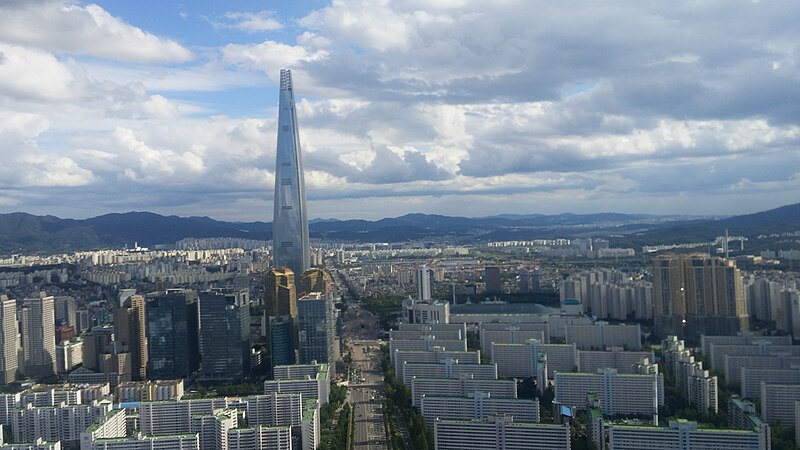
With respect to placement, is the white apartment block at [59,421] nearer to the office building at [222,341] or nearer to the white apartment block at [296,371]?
the white apartment block at [296,371]

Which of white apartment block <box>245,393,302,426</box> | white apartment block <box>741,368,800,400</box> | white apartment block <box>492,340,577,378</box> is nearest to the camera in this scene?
white apartment block <box>245,393,302,426</box>

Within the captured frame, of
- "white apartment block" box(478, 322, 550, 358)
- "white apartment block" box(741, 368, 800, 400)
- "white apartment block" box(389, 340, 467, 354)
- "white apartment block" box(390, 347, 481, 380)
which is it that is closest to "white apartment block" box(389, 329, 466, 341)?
"white apartment block" box(389, 340, 467, 354)

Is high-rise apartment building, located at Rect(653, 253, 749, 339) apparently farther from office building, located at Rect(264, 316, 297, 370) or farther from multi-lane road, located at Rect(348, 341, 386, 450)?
office building, located at Rect(264, 316, 297, 370)

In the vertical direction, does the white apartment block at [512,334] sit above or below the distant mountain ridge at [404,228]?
below

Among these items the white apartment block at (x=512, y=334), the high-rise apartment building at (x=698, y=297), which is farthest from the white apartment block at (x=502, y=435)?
the high-rise apartment building at (x=698, y=297)

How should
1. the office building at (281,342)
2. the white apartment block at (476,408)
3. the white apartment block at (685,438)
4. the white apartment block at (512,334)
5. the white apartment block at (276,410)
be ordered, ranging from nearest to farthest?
the white apartment block at (685,438) → the white apartment block at (476,408) → the white apartment block at (276,410) → the office building at (281,342) → the white apartment block at (512,334)

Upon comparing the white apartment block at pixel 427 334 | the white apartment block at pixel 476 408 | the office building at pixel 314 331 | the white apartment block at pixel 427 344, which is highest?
the office building at pixel 314 331

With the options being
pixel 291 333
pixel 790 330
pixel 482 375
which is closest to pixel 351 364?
pixel 291 333
